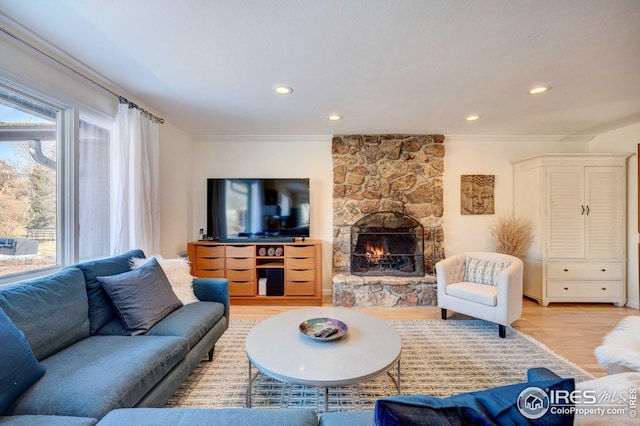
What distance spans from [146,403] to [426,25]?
102 inches

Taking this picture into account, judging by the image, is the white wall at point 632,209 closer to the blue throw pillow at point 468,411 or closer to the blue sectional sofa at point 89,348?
the blue throw pillow at point 468,411

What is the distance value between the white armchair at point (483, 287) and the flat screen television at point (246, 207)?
88.0 inches

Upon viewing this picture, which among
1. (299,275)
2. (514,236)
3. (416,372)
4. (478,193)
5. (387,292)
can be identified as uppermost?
(478,193)

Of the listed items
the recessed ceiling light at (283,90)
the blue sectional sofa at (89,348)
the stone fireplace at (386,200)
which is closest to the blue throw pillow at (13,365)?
the blue sectional sofa at (89,348)

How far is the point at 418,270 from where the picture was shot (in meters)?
3.61

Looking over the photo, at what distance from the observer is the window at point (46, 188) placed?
167 centimetres

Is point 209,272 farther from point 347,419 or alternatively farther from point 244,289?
point 347,419

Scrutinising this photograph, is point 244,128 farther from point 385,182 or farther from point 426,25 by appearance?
point 426,25

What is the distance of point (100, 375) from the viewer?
1181mm

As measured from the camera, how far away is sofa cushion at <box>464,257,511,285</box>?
111 inches

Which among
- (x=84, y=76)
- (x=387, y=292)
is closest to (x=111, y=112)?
(x=84, y=76)

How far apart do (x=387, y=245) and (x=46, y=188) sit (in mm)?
3633

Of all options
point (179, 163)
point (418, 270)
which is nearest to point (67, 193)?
point (179, 163)

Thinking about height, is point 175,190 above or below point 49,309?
above
